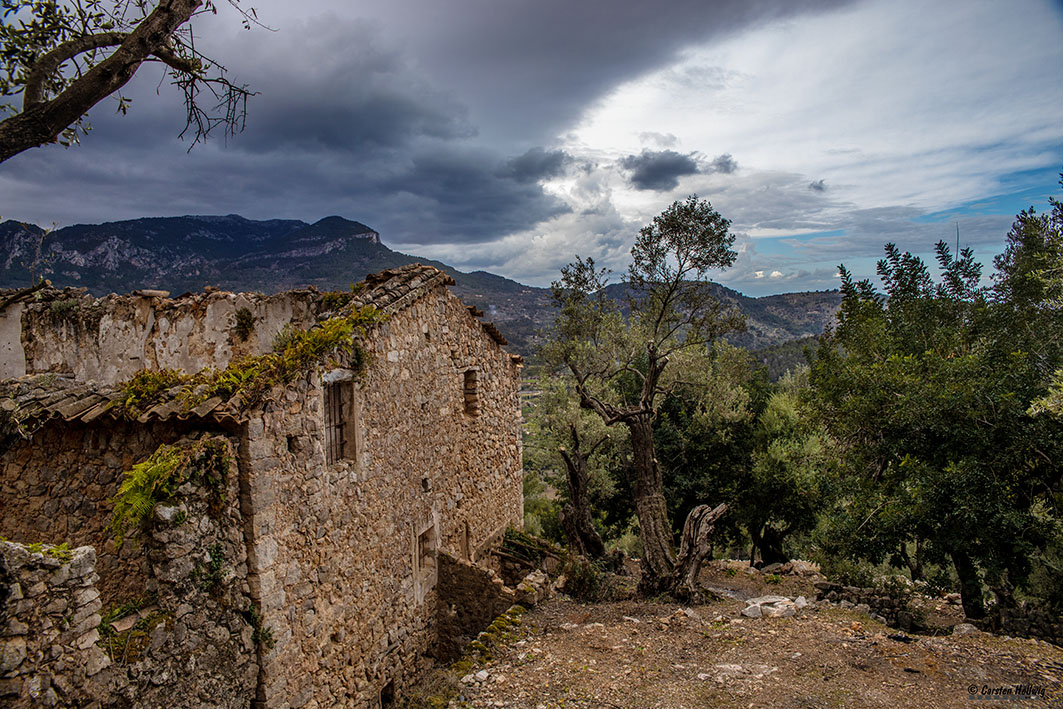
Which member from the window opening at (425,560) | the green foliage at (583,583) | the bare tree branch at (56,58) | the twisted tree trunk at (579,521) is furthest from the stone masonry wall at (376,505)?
the twisted tree trunk at (579,521)

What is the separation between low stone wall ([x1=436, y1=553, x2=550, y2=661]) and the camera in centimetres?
949

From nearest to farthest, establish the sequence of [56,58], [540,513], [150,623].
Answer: [56,58], [150,623], [540,513]

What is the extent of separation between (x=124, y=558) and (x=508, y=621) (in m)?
5.56

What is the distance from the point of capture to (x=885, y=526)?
1020 cm

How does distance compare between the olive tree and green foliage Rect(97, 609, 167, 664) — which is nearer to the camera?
green foliage Rect(97, 609, 167, 664)

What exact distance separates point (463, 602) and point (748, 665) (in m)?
Result: 4.48

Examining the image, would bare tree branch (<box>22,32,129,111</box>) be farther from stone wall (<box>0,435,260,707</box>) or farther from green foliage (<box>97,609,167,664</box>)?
green foliage (<box>97,609,167,664</box>)

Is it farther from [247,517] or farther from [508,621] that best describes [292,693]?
[508,621]

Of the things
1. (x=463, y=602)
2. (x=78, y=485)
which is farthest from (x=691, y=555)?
(x=78, y=485)

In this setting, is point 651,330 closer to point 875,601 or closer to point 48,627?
point 875,601

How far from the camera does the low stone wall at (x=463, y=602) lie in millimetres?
9492

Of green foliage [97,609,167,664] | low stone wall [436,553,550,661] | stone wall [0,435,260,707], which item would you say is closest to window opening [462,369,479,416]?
low stone wall [436,553,550,661]

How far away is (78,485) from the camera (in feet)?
19.3

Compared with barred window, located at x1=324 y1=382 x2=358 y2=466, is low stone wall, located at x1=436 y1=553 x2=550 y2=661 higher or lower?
lower
